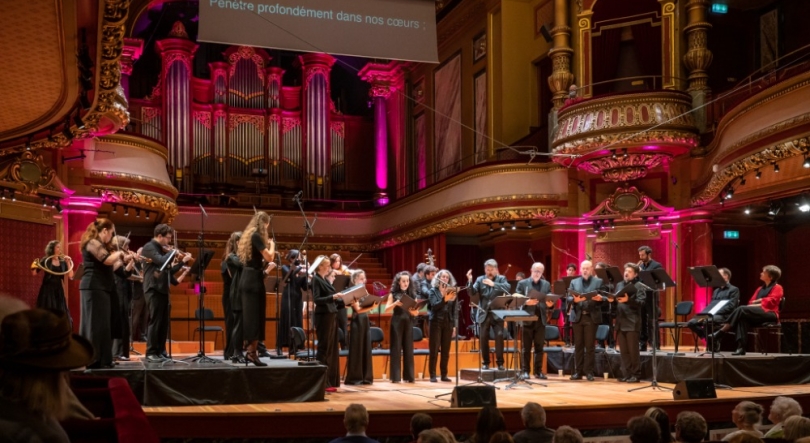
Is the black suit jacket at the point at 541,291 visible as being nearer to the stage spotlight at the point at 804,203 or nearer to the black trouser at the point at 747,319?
the black trouser at the point at 747,319

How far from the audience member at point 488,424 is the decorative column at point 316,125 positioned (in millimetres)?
16940

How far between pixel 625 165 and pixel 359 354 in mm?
6580

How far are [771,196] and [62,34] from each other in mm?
10433

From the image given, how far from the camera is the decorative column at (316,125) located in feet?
71.9

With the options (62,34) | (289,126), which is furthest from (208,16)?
(289,126)

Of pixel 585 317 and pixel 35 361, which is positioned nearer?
pixel 35 361

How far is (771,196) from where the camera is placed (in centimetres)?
1337

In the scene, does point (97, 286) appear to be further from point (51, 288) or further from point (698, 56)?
point (698, 56)

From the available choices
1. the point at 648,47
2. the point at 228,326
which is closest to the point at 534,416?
the point at 228,326

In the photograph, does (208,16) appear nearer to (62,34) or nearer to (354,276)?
(62,34)

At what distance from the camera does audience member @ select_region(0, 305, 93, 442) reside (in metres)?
1.89

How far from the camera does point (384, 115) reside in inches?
886

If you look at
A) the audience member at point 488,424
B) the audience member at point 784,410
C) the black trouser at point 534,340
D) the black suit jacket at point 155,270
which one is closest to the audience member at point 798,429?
the audience member at point 784,410

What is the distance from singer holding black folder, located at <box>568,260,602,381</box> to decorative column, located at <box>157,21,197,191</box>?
39.0 ft
